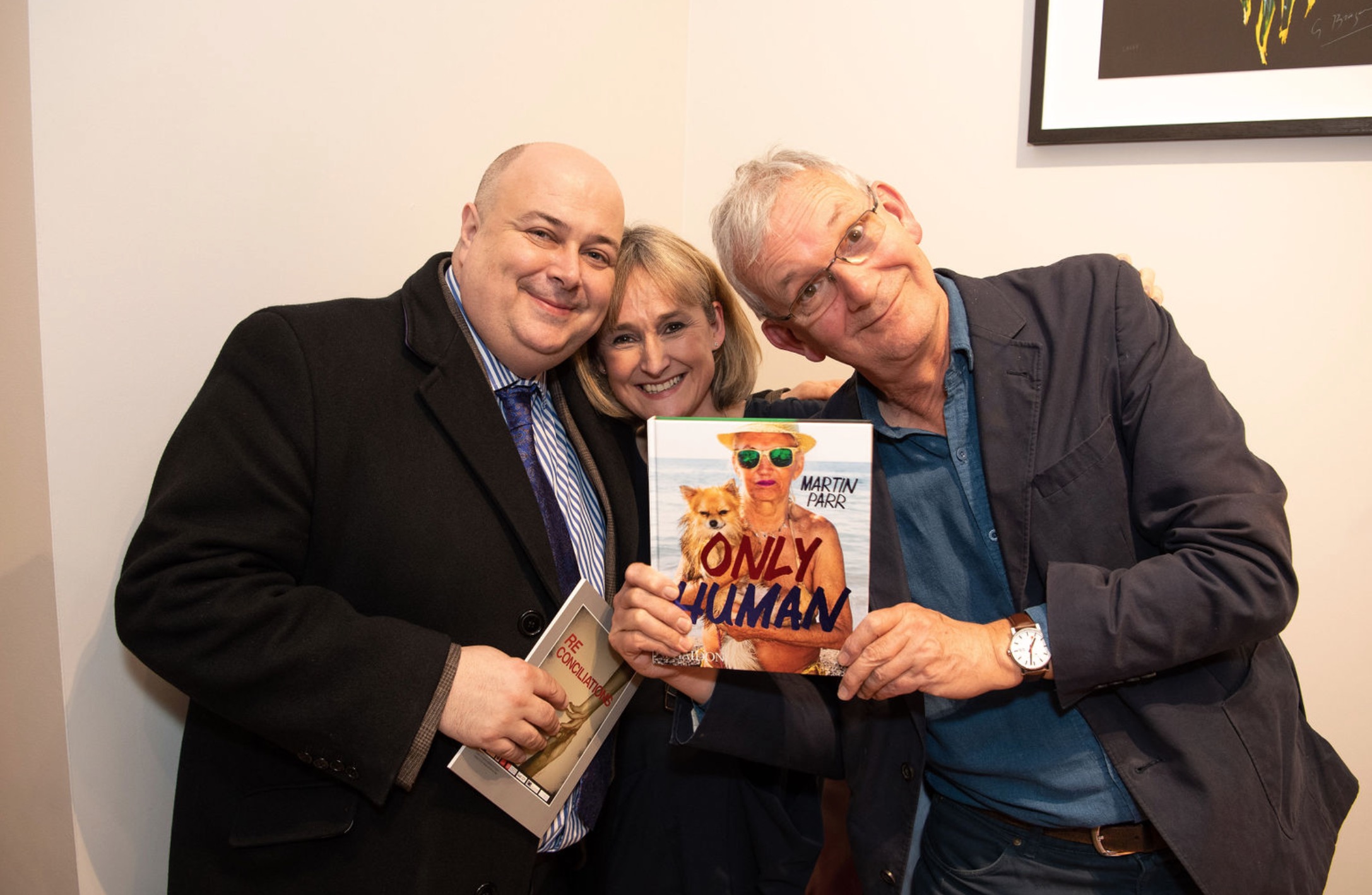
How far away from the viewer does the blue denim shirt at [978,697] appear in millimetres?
1485

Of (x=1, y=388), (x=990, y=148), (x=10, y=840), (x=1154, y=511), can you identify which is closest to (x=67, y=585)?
(x=1, y=388)

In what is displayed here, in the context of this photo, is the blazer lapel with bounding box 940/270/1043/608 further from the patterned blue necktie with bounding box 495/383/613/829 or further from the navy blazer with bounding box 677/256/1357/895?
the patterned blue necktie with bounding box 495/383/613/829

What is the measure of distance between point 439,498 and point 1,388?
767 millimetres

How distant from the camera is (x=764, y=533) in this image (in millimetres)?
1387

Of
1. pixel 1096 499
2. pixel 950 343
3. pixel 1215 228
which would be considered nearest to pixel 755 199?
pixel 950 343

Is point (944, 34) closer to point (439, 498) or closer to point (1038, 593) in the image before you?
point (1038, 593)

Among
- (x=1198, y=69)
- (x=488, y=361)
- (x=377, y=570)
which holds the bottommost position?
(x=377, y=570)

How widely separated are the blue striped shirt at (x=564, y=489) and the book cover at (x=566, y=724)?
110 mm

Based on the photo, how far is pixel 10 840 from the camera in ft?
5.27

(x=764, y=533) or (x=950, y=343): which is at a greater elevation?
(x=950, y=343)

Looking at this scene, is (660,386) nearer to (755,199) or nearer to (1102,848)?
(755,199)

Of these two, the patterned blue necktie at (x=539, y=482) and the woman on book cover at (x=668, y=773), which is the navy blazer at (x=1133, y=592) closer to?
the woman on book cover at (x=668, y=773)

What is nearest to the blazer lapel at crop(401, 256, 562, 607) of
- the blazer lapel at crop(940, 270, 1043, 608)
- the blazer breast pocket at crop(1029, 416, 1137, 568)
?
the blazer lapel at crop(940, 270, 1043, 608)
